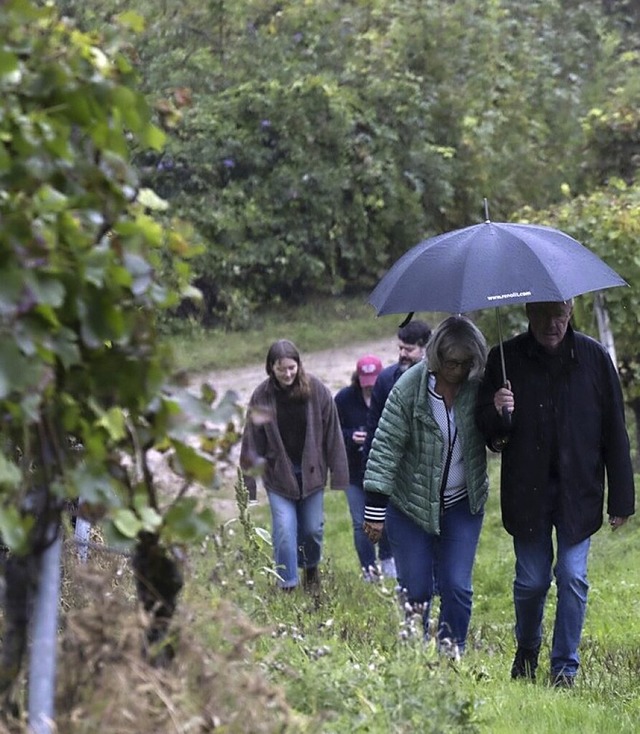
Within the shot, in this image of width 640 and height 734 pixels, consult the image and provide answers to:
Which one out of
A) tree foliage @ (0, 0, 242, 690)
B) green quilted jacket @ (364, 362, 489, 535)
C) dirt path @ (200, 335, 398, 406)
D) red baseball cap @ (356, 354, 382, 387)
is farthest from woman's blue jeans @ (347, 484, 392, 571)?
tree foliage @ (0, 0, 242, 690)

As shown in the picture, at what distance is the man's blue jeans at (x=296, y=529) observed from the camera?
25.6 ft

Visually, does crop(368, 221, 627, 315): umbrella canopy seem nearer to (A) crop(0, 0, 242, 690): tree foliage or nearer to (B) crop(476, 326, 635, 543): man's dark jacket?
(B) crop(476, 326, 635, 543): man's dark jacket

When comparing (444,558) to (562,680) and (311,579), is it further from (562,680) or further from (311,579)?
(311,579)

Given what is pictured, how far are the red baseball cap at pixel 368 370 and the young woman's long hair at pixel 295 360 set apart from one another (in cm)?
68

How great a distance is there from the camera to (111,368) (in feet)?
8.42

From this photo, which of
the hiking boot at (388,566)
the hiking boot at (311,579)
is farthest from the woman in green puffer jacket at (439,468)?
the hiking boot at (388,566)

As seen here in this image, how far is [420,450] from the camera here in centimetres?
581

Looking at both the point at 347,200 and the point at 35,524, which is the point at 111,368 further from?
the point at 347,200

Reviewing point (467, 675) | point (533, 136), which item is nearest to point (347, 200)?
point (533, 136)

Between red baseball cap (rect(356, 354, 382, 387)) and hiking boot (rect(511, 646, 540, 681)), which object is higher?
red baseball cap (rect(356, 354, 382, 387))

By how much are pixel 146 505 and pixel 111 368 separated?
0.30 m

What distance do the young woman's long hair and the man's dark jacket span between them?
2.34 meters

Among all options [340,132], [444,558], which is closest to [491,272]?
[444,558]

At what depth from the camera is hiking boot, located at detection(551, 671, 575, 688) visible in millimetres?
5536
